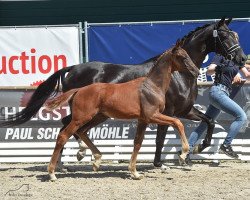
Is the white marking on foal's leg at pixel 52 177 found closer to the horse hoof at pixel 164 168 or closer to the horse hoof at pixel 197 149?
the horse hoof at pixel 164 168

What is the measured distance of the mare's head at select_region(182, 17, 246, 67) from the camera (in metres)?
8.45

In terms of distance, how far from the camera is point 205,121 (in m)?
8.77

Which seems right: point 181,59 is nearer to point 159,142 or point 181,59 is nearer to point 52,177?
point 159,142

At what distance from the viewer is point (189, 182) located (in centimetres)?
750

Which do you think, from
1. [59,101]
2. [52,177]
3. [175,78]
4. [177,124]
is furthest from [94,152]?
[175,78]

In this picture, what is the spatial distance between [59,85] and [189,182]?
2.76 metres

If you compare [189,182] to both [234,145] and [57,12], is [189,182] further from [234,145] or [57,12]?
[57,12]

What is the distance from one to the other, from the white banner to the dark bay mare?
2.47m

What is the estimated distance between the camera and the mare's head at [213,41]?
27.7 ft

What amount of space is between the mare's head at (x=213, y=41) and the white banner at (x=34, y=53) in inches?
132

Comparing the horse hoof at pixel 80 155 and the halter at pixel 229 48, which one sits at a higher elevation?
the halter at pixel 229 48

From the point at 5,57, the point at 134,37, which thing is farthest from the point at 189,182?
the point at 5,57

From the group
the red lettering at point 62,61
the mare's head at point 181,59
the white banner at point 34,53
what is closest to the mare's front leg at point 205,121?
the mare's head at point 181,59

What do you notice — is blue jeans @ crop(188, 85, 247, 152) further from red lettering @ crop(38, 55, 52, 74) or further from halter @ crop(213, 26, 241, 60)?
red lettering @ crop(38, 55, 52, 74)
